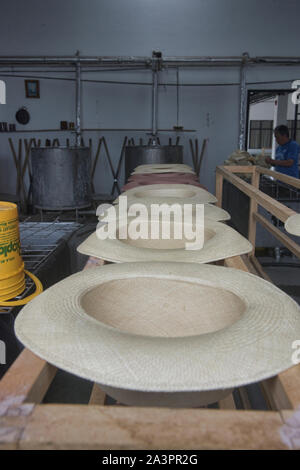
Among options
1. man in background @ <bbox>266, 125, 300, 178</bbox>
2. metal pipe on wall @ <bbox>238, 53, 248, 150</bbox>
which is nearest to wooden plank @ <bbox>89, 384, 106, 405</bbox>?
man in background @ <bbox>266, 125, 300, 178</bbox>

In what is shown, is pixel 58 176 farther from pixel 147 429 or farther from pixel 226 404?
pixel 147 429

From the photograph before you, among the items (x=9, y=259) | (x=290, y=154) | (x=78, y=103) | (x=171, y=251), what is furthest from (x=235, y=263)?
(x=78, y=103)

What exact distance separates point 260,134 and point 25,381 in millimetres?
24253

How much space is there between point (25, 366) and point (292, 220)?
2.94ft

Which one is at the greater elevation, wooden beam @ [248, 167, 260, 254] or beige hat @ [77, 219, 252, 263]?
beige hat @ [77, 219, 252, 263]

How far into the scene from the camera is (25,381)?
766mm

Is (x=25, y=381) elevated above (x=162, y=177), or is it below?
below

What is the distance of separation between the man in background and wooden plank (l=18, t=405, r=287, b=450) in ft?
17.2

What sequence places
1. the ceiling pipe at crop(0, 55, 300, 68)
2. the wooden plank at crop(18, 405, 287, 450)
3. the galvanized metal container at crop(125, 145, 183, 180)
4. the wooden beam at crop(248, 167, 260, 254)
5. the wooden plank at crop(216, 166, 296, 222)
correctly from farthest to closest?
the ceiling pipe at crop(0, 55, 300, 68) → the galvanized metal container at crop(125, 145, 183, 180) → the wooden beam at crop(248, 167, 260, 254) → the wooden plank at crop(216, 166, 296, 222) → the wooden plank at crop(18, 405, 287, 450)

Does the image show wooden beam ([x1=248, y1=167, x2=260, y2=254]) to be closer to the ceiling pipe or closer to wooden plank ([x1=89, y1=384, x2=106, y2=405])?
wooden plank ([x1=89, y1=384, x2=106, y2=405])

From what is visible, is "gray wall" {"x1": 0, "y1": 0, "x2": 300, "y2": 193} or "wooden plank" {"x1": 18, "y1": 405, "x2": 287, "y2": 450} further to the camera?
"gray wall" {"x1": 0, "y1": 0, "x2": 300, "y2": 193}

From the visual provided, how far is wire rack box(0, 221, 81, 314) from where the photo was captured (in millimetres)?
1739

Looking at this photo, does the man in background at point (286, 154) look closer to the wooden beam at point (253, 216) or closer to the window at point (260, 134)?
the wooden beam at point (253, 216)

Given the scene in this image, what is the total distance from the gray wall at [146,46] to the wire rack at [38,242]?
19.5ft
